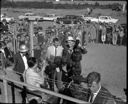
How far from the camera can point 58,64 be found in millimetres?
6285

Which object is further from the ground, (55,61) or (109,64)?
(55,61)

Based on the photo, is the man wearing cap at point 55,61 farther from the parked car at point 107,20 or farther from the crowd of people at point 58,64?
the parked car at point 107,20

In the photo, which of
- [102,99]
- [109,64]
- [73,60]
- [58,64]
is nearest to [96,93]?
[102,99]

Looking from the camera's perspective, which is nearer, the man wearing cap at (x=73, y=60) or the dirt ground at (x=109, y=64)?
the man wearing cap at (x=73, y=60)

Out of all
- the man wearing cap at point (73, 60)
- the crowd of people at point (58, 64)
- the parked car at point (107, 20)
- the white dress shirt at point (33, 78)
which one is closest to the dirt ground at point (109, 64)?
the crowd of people at point (58, 64)

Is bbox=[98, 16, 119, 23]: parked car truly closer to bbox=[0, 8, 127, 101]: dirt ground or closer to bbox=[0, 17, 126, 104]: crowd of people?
bbox=[0, 17, 126, 104]: crowd of people

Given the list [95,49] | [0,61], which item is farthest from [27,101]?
[95,49]

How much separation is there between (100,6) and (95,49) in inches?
2080

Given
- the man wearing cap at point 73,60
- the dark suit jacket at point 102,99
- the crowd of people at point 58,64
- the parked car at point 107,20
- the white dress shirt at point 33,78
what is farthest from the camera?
the parked car at point 107,20

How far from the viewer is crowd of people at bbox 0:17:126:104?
3780 mm

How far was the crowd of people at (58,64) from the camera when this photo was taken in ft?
12.4

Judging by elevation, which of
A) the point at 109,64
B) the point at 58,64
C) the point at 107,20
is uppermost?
the point at 58,64

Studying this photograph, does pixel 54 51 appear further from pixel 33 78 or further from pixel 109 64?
pixel 109 64

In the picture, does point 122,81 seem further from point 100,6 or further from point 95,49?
point 100,6
